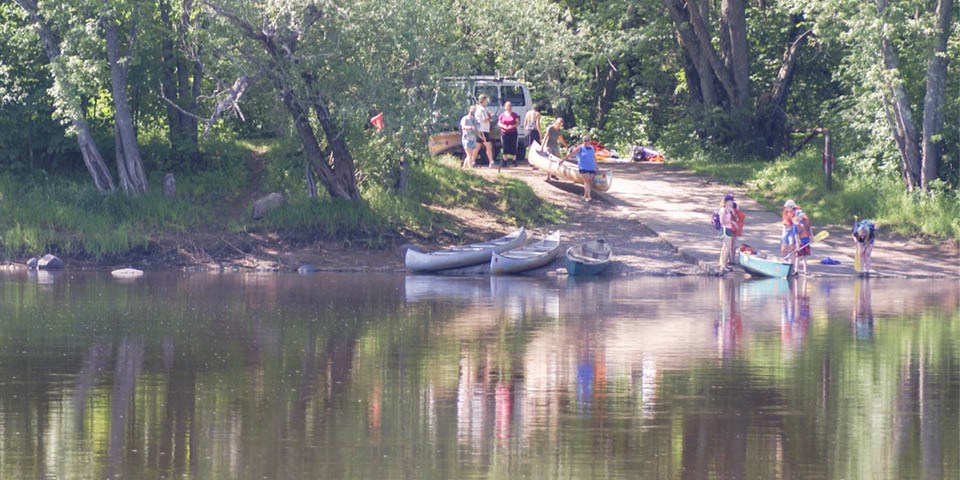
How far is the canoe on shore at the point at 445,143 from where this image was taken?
34.0 metres

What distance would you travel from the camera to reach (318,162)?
2986cm

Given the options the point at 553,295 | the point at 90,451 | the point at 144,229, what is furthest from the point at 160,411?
the point at 144,229

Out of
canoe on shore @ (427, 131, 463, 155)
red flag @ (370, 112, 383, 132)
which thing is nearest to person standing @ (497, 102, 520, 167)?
canoe on shore @ (427, 131, 463, 155)

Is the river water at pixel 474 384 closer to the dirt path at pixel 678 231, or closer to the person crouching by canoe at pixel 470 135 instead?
the dirt path at pixel 678 231

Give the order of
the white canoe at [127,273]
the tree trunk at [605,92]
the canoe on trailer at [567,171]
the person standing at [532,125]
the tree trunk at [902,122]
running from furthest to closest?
the tree trunk at [605,92]
the person standing at [532,125]
the canoe on trailer at [567,171]
the tree trunk at [902,122]
the white canoe at [127,273]

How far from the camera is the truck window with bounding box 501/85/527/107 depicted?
3466cm

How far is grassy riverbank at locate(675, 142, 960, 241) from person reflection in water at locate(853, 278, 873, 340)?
8.61 feet

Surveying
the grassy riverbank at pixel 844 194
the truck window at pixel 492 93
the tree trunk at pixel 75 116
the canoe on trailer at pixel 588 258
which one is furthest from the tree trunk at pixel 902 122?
the tree trunk at pixel 75 116

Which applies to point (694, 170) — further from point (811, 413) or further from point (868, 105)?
point (811, 413)

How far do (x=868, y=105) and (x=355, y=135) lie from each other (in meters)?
11.3

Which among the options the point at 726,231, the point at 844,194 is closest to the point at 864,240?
the point at 726,231

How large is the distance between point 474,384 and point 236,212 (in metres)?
16.2

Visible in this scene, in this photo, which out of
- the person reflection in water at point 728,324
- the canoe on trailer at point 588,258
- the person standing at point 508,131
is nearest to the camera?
the person reflection in water at point 728,324

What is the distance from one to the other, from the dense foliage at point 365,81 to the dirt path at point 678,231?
4.54 feet
